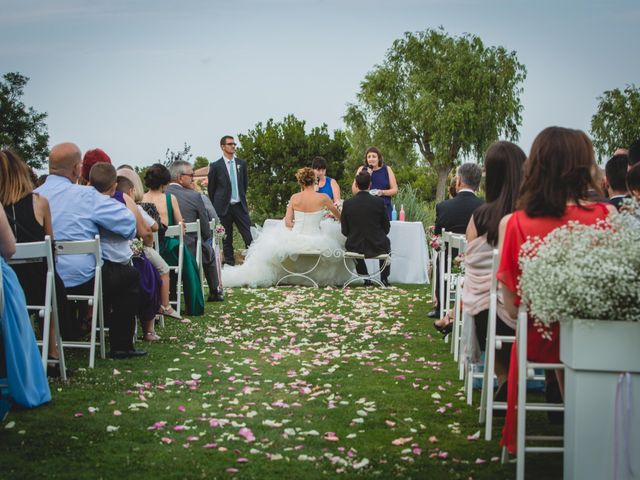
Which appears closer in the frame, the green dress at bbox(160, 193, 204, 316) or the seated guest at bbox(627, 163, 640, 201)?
the seated guest at bbox(627, 163, 640, 201)

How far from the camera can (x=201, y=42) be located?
21703 millimetres

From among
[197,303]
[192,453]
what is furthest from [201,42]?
[192,453]

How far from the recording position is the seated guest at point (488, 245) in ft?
17.0

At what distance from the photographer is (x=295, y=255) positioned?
1340cm

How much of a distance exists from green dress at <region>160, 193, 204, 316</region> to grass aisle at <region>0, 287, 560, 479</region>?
1119mm

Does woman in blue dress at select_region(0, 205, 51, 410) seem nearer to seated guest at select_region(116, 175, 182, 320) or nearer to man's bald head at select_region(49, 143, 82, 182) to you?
man's bald head at select_region(49, 143, 82, 182)

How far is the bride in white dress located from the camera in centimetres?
1332

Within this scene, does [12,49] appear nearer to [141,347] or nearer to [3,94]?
[3,94]

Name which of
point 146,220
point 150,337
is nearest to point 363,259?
point 150,337

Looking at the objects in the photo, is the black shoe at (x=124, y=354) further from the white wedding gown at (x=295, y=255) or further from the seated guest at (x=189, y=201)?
the white wedding gown at (x=295, y=255)

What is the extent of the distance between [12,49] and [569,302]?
17945 millimetres

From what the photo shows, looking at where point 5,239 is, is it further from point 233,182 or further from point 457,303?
point 233,182

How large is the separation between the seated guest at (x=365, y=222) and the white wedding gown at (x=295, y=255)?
0.41 m

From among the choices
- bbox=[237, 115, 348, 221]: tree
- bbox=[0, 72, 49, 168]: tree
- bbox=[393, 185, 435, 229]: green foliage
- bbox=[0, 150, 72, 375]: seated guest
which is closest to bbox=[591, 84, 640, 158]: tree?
bbox=[237, 115, 348, 221]: tree
